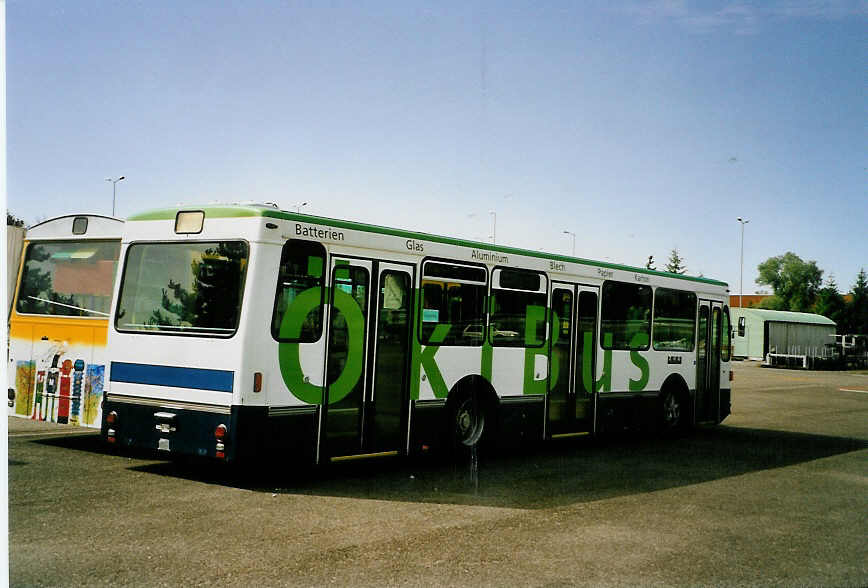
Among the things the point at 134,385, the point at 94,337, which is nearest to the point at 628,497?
the point at 134,385

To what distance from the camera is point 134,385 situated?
912 centimetres

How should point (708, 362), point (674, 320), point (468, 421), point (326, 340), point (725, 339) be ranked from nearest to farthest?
point (326, 340), point (468, 421), point (674, 320), point (708, 362), point (725, 339)

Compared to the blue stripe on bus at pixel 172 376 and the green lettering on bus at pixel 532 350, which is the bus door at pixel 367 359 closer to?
the blue stripe on bus at pixel 172 376

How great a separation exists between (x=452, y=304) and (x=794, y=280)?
10689 centimetres

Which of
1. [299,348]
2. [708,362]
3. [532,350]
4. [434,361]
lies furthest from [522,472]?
[708,362]

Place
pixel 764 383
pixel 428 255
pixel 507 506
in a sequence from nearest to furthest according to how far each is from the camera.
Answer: pixel 507 506, pixel 428 255, pixel 764 383

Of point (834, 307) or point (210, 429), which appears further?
point (834, 307)

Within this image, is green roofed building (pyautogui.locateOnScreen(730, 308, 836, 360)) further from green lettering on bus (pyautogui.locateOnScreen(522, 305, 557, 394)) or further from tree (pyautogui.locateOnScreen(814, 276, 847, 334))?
green lettering on bus (pyautogui.locateOnScreen(522, 305, 557, 394))

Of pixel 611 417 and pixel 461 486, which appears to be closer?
pixel 461 486

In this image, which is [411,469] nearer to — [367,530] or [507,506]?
[507,506]

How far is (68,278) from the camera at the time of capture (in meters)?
11.0

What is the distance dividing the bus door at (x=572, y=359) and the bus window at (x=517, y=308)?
1.15 ft

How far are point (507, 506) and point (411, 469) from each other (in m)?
2.31

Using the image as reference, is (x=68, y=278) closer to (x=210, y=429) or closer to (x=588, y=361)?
(x=210, y=429)
